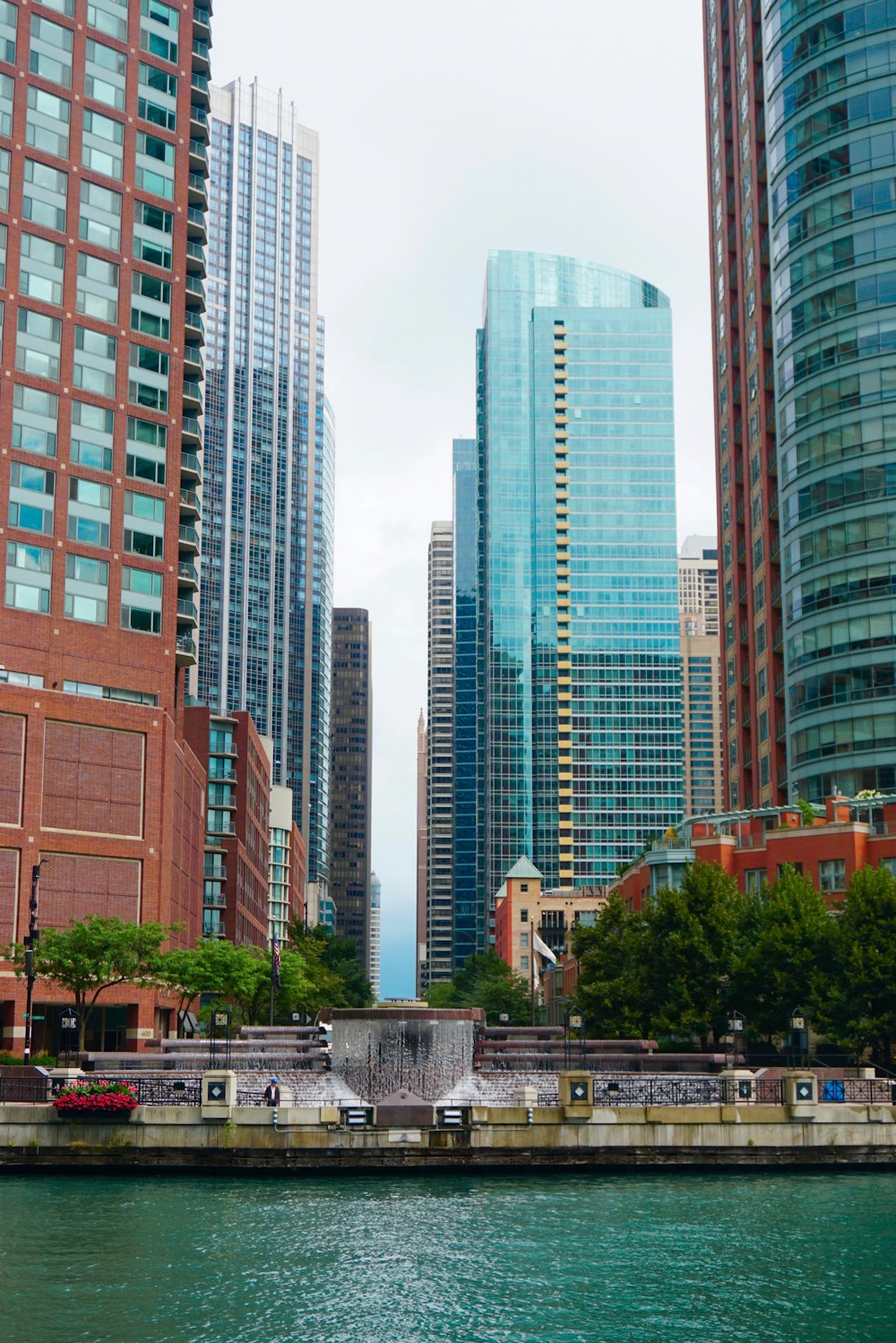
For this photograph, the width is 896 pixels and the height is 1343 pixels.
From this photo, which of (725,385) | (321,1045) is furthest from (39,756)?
(725,385)

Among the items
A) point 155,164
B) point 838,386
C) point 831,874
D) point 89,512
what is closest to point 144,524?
point 89,512

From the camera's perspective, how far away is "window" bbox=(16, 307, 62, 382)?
3728 inches

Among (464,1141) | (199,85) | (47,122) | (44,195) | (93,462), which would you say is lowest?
(464,1141)

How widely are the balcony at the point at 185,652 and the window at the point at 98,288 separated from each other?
23.9 metres

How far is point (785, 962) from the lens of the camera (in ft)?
230

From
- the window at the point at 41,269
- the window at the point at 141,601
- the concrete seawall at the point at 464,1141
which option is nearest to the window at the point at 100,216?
the window at the point at 41,269

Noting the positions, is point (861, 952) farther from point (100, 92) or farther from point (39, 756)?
point (100, 92)

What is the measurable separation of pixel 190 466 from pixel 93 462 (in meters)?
12.9

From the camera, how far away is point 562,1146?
48250 mm

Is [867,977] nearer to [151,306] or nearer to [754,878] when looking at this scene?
[754,878]

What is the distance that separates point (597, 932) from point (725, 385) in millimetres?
56025

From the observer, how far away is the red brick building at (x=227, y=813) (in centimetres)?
14950

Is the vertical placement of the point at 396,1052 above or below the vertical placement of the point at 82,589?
below

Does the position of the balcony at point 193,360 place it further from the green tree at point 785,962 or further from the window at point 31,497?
the green tree at point 785,962
